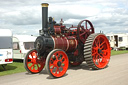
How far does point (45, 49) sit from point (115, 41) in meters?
20.3

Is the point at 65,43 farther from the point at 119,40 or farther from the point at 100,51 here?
the point at 119,40

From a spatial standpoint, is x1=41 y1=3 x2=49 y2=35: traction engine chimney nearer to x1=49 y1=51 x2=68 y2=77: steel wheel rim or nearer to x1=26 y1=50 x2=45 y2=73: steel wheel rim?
x1=26 y1=50 x2=45 y2=73: steel wheel rim

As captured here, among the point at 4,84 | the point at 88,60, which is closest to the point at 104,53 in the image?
the point at 88,60

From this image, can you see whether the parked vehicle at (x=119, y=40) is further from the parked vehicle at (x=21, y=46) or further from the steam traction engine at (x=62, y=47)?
the steam traction engine at (x=62, y=47)

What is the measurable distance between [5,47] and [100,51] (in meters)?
5.09

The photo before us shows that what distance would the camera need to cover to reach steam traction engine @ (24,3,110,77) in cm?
778

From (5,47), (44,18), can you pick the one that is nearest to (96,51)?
(44,18)

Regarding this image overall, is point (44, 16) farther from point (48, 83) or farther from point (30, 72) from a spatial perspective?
point (48, 83)

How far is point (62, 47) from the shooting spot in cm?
855

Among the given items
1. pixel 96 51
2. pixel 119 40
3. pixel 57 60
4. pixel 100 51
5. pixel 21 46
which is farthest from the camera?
pixel 119 40

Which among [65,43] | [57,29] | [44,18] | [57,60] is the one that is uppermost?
[44,18]

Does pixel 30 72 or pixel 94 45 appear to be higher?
pixel 94 45

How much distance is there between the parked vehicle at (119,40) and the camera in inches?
977

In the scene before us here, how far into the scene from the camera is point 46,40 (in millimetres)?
7922
